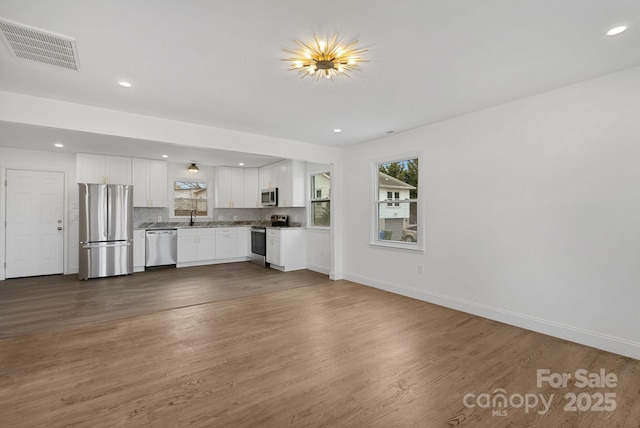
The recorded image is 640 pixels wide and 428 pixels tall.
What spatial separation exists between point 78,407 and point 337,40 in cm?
311

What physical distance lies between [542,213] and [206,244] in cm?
662

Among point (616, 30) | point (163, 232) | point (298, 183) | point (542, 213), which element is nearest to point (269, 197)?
point (298, 183)

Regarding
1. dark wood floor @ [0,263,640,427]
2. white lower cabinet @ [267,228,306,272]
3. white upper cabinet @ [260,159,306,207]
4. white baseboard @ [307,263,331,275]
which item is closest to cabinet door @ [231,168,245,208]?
white upper cabinet @ [260,159,306,207]

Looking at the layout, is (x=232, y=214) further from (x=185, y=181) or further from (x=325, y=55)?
(x=325, y=55)

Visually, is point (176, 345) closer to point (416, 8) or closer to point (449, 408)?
point (449, 408)

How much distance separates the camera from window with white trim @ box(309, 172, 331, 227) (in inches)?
253

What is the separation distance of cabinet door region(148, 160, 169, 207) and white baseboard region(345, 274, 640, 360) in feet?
18.1

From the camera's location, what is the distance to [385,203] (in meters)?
4.96

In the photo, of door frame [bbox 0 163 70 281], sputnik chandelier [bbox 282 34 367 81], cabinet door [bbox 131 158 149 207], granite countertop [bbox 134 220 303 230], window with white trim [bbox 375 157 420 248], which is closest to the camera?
sputnik chandelier [bbox 282 34 367 81]

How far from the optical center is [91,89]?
2.91m

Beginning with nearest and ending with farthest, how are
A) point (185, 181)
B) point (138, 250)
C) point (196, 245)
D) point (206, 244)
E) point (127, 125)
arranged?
point (127, 125)
point (138, 250)
point (196, 245)
point (206, 244)
point (185, 181)

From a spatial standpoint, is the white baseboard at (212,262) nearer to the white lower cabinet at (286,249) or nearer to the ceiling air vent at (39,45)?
the white lower cabinet at (286,249)

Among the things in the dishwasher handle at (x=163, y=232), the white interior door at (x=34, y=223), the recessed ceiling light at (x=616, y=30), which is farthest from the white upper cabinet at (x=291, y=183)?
the recessed ceiling light at (x=616, y=30)

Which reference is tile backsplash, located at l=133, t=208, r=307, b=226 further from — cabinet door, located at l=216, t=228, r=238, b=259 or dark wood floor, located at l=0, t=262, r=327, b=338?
Answer: dark wood floor, located at l=0, t=262, r=327, b=338
